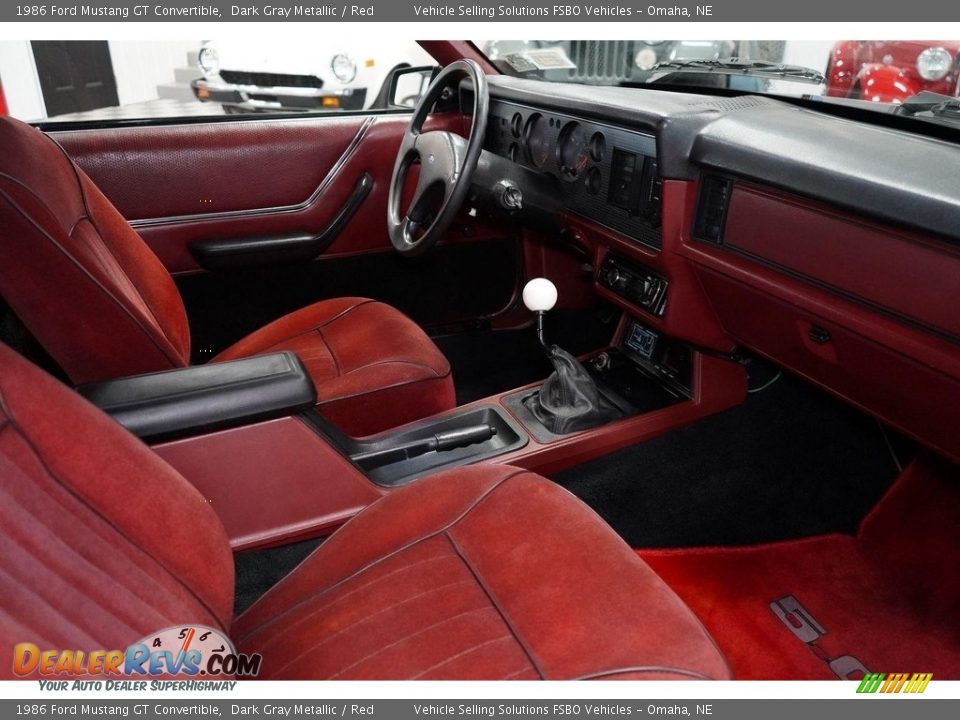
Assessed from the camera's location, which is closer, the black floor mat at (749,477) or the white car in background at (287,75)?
the black floor mat at (749,477)

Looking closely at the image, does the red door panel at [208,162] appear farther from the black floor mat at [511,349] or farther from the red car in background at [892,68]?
the red car in background at [892,68]

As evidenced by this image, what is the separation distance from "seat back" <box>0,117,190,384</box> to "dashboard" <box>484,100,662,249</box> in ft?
3.27

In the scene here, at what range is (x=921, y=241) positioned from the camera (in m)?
1.06

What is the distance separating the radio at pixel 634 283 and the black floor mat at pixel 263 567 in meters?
0.94

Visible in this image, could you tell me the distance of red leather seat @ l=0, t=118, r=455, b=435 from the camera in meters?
1.13

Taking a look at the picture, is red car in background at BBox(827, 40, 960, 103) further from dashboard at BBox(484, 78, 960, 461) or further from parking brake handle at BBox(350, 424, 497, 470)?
parking brake handle at BBox(350, 424, 497, 470)

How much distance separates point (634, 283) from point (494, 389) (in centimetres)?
65

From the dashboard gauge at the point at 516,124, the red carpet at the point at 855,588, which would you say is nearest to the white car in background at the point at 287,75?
the dashboard gauge at the point at 516,124

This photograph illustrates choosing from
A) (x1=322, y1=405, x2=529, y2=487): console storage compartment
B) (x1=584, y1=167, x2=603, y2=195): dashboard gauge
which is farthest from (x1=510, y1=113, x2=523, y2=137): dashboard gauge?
(x1=322, y1=405, x2=529, y2=487): console storage compartment

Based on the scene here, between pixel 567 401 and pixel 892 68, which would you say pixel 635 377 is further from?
pixel 892 68

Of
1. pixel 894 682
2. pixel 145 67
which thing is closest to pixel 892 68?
pixel 894 682

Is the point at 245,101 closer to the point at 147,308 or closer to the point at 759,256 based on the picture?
the point at 147,308

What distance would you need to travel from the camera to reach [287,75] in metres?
3.13

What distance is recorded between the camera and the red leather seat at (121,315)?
1.13 m
